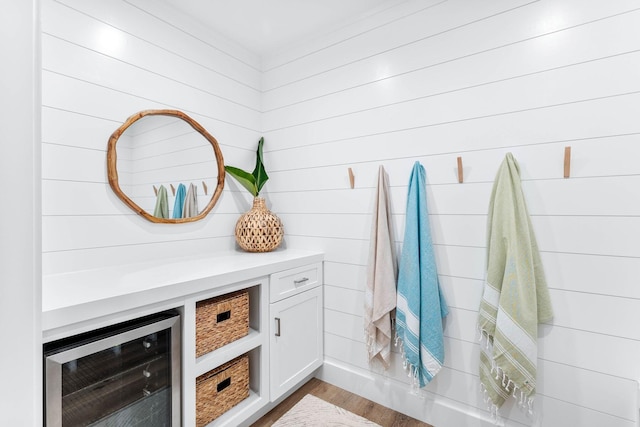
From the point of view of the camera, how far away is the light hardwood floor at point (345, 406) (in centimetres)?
170

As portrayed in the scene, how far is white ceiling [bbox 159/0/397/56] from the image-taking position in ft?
5.88

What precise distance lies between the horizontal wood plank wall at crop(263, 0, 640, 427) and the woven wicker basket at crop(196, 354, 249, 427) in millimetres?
657

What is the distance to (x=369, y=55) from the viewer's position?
1872mm

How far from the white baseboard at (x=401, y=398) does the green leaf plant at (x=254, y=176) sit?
1.29m

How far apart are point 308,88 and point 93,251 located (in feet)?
5.24

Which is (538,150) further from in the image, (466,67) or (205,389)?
(205,389)

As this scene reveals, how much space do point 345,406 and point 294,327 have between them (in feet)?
1.80

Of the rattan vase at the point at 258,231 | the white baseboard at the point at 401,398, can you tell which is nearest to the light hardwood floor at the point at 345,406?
the white baseboard at the point at 401,398

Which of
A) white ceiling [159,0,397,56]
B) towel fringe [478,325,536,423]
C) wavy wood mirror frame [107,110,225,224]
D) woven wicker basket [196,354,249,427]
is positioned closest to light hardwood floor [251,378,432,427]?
woven wicker basket [196,354,249,427]

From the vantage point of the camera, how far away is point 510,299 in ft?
4.36

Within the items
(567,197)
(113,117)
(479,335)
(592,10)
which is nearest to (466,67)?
(592,10)

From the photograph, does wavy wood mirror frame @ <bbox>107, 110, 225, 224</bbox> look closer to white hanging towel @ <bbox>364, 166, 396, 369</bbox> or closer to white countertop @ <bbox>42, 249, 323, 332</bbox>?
white countertop @ <bbox>42, 249, 323, 332</bbox>

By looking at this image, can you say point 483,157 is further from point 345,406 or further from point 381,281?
point 345,406

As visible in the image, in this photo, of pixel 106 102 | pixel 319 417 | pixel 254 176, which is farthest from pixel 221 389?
pixel 106 102
